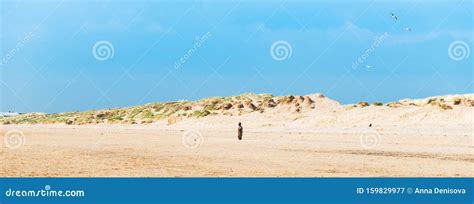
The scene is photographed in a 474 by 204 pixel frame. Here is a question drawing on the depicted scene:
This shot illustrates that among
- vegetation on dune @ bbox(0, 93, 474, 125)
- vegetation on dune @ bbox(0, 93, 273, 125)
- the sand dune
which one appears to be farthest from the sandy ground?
vegetation on dune @ bbox(0, 93, 273, 125)

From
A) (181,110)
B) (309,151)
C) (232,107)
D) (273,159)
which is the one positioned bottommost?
(273,159)

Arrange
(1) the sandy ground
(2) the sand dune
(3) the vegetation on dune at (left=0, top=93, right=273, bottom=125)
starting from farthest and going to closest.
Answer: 1. (3) the vegetation on dune at (left=0, top=93, right=273, bottom=125)
2. (2) the sand dune
3. (1) the sandy ground

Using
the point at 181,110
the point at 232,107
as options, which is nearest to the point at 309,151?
the point at 232,107

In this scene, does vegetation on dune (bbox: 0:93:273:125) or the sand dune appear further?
vegetation on dune (bbox: 0:93:273:125)

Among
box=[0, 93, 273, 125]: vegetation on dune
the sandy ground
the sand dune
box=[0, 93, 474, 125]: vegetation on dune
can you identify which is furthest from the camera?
box=[0, 93, 273, 125]: vegetation on dune

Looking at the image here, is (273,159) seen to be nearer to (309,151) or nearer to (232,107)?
(309,151)

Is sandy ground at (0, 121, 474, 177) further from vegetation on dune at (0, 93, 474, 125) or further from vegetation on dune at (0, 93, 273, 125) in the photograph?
vegetation on dune at (0, 93, 273, 125)

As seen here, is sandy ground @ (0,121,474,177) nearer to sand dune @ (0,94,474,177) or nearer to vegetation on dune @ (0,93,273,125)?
sand dune @ (0,94,474,177)

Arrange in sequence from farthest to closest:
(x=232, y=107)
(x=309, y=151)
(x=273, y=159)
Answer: (x=232, y=107), (x=309, y=151), (x=273, y=159)

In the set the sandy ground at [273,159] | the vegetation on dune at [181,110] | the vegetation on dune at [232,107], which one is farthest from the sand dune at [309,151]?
the vegetation on dune at [181,110]

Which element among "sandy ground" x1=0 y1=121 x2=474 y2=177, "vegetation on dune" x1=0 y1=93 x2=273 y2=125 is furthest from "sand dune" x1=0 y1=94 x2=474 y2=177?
"vegetation on dune" x1=0 y1=93 x2=273 y2=125

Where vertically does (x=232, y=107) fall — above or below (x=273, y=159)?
above

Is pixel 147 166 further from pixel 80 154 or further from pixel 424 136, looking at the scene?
pixel 424 136

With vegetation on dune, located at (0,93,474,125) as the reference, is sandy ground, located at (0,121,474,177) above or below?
below
